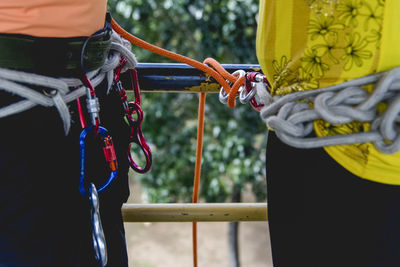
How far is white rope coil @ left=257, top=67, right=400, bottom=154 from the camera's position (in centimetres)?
49

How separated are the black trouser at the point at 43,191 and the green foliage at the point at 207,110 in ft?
6.74

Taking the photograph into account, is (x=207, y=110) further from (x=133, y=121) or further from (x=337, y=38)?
(x=337, y=38)

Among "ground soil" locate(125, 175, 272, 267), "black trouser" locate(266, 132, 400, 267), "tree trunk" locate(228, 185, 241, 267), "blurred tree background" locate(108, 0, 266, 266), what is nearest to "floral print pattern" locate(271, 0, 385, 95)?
"black trouser" locate(266, 132, 400, 267)

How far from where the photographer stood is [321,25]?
0.52m

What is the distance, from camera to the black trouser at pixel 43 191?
60 centimetres

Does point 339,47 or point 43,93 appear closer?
point 339,47

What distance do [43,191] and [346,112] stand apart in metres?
0.45

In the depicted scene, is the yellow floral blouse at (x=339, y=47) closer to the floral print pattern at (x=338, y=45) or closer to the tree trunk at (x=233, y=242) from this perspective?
the floral print pattern at (x=338, y=45)

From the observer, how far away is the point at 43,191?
63 centimetres

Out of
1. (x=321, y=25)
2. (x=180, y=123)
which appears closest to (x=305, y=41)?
(x=321, y=25)

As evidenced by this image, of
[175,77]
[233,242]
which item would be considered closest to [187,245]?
[233,242]

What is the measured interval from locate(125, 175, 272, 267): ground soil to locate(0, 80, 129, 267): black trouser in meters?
4.24

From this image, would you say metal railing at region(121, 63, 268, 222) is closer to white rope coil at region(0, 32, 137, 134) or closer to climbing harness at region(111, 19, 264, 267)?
climbing harness at region(111, 19, 264, 267)

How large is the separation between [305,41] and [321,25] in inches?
1.1
